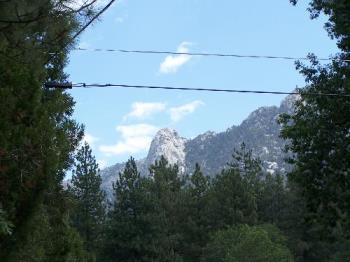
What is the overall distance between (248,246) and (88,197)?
52.0 feet

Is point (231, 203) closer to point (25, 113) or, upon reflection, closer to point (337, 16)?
point (337, 16)

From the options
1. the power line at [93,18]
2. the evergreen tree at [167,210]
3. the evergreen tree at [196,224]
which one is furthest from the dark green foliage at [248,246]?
the power line at [93,18]

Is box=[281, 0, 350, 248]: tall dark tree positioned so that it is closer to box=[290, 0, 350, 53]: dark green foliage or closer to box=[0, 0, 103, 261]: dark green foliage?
box=[290, 0, 350, 53]: dark green foliage

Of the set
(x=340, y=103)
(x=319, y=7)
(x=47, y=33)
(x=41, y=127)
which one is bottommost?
(x=41, y=127)

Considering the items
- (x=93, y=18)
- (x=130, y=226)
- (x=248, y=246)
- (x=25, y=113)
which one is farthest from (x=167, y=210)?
(x=93, y=18)

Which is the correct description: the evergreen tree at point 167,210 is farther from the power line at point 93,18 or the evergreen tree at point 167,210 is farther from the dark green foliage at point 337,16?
the power line at point 93,18

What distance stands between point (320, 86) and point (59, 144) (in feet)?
28.7

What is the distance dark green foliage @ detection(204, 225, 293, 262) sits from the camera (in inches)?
1538

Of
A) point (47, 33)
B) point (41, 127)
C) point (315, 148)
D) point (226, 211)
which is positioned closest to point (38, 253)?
point (41, 127)

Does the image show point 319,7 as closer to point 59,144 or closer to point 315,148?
point 315,148

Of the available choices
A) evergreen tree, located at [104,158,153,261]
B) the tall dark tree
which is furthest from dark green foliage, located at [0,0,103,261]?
evergreen tree, located at [104,158,153,261]

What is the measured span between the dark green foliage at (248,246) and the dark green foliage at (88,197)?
10499mm

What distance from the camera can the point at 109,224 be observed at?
43.8 meters

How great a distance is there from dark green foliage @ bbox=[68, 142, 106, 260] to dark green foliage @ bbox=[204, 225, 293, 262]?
34.4 ft
